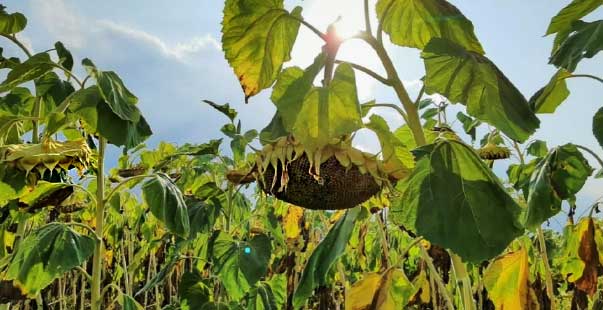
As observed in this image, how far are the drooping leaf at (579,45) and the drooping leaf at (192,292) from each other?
1.90m

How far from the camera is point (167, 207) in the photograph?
2.10 metres

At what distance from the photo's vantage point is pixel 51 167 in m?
1.89

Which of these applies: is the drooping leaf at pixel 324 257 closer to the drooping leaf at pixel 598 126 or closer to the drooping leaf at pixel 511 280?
the drooping leaf at pixel 511 280

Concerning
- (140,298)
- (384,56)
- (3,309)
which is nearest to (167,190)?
(3,309)

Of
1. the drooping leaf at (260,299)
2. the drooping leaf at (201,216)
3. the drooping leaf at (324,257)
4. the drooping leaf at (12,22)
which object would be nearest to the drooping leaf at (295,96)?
the drooping leaf at (324,257)

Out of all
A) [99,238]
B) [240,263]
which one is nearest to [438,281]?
[99,238]

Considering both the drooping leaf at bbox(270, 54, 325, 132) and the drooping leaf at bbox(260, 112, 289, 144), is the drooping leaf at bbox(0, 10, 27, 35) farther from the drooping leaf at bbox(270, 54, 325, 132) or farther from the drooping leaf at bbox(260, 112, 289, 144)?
the drooping leaf at bbox(270, 54, 325, 132)

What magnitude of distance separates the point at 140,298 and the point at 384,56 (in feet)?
19.6

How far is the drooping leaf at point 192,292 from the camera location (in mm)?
2766

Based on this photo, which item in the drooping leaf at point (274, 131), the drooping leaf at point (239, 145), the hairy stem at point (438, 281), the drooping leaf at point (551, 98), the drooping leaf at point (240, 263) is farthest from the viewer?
the drooping leaf at point (239, 145)

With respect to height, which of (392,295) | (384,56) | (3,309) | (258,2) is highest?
(258,2)

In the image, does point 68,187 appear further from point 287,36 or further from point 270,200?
point 270,200

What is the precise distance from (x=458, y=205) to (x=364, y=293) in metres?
0.39

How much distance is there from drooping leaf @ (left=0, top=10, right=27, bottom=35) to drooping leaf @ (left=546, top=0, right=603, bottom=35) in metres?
1.92
